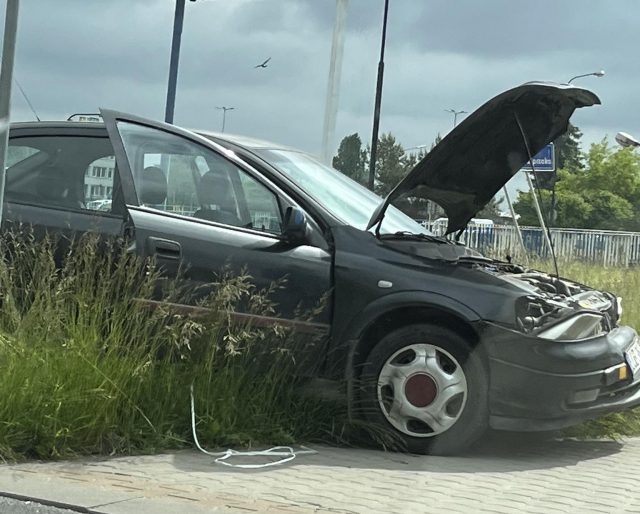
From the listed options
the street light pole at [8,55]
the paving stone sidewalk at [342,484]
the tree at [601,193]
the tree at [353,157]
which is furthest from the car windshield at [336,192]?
the tree at [601,193]

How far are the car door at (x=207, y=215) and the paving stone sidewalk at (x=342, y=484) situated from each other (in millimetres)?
1128

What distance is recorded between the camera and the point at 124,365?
6035 millimetres

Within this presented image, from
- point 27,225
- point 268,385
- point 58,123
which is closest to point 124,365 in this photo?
point 268,385

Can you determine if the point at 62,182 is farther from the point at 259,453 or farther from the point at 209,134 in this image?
the point at 259,453

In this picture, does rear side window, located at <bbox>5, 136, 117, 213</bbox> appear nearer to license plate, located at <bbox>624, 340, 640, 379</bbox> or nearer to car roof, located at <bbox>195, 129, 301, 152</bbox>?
car roof, located at <bbox>195, 129, 301, 152</bbox>

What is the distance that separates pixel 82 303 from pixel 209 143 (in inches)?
60.2

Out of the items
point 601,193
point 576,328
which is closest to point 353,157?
point 576,328

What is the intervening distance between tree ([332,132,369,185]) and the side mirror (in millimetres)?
17584

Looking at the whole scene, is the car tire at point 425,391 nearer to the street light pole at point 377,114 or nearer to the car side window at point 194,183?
the car side window at point 194,183

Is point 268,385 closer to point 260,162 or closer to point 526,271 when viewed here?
point 260,162

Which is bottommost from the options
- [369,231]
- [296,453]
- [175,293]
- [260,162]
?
[296,453]

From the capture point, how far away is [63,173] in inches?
285

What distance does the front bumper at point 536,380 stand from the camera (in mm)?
5984

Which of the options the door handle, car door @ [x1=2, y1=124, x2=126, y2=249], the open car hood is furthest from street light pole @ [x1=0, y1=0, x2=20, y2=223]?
the open car hood
